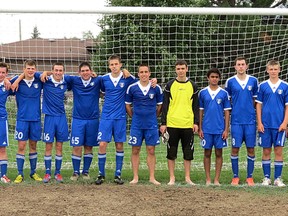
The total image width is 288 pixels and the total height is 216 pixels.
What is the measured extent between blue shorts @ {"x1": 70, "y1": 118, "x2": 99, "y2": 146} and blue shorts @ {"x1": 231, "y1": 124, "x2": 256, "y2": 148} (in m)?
2.28

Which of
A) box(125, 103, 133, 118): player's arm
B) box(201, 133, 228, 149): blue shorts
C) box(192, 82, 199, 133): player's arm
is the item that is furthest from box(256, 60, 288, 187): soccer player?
box(125, 103, 133, 118): player's arm

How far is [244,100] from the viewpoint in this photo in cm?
766

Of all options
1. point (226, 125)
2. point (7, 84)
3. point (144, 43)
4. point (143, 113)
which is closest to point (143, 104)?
point (143, 113)

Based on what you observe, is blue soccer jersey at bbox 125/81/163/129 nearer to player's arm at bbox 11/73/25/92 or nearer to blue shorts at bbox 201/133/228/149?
blue shorts at bbox 201/133/228/149

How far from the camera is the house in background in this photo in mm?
Result: 9758

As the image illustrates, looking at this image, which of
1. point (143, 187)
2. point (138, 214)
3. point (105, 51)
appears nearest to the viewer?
point (138, 214)

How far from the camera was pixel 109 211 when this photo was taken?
19.2 ft

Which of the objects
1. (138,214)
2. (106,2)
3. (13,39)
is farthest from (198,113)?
(106,2)

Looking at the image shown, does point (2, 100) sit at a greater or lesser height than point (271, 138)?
greater

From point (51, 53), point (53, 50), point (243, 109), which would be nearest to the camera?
point (243, 109)

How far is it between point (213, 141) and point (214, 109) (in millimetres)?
522

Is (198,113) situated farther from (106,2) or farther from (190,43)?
(106,2)

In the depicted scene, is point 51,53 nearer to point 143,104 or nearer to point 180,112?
point 143,104

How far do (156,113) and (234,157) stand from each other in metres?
1.48
